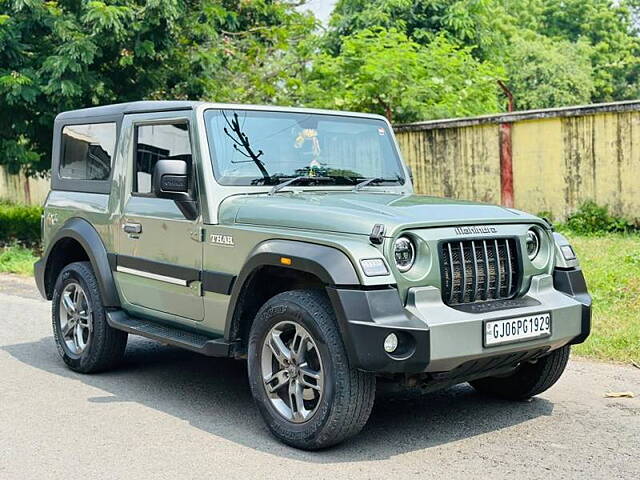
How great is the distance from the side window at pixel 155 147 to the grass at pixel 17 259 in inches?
294

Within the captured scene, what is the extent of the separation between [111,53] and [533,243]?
1069 centimetres

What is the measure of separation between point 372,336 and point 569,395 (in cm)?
218

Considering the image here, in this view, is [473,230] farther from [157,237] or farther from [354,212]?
[157,237]

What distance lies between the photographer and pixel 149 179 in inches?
251

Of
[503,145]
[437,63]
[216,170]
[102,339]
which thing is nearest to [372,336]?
[216,170]

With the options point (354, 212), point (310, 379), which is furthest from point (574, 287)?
point (310, 379)

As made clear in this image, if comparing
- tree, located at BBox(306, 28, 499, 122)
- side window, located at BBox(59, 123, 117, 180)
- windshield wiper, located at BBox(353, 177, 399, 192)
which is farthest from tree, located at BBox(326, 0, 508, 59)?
windshield wiper, located at BBox(353, 177, 399, 192)

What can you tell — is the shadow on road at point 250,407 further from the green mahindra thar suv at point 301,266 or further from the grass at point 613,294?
the grass at point 613,294

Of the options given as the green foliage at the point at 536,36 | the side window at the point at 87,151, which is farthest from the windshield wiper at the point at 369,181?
the green foliage at the point at 536,36

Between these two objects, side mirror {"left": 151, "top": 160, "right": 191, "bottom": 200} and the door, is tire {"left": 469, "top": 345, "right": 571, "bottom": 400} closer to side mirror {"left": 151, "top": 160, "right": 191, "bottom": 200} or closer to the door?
the door

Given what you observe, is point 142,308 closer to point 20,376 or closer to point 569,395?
point 20,376

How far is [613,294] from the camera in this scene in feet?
29.5

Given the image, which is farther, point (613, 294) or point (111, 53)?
point (111, 53)

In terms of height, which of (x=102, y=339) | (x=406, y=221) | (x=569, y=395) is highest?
(x=406, y=221)
